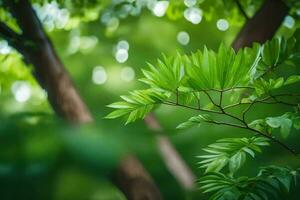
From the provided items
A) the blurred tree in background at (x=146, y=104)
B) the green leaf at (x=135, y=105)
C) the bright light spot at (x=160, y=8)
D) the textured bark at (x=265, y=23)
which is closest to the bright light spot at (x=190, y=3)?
the blurred tree in background at (x=146, y=104)

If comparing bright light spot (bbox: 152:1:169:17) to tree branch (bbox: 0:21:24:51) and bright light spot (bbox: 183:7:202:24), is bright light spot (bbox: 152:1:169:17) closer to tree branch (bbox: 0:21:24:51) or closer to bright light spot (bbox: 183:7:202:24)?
bright light spot (bbox: 183:7:202:24)

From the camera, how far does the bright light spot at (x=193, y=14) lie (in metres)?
1.91

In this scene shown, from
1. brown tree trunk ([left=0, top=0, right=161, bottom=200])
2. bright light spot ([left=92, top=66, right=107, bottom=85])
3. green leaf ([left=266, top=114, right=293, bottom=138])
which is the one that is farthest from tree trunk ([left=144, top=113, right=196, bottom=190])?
bright light spot ([left=92, top=66, right=107, bottom=85])

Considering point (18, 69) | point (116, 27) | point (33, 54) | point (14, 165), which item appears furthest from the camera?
point (116, 27)

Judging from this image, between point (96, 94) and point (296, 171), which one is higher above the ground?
point (96, 94)

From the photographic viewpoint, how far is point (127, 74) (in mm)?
1912

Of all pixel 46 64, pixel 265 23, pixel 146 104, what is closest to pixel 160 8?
pixel 265 23

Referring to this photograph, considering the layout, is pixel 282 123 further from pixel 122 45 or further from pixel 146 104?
pixel 122 45

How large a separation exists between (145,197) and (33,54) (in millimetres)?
838

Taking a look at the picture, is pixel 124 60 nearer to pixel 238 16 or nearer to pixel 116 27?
pixel 116 27

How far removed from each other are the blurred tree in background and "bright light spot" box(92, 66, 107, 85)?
0.03 ft

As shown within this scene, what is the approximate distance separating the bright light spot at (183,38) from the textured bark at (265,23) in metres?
0.61

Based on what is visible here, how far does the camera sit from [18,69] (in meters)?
2.06

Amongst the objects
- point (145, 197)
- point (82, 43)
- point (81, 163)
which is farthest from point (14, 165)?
point (82, 43)
